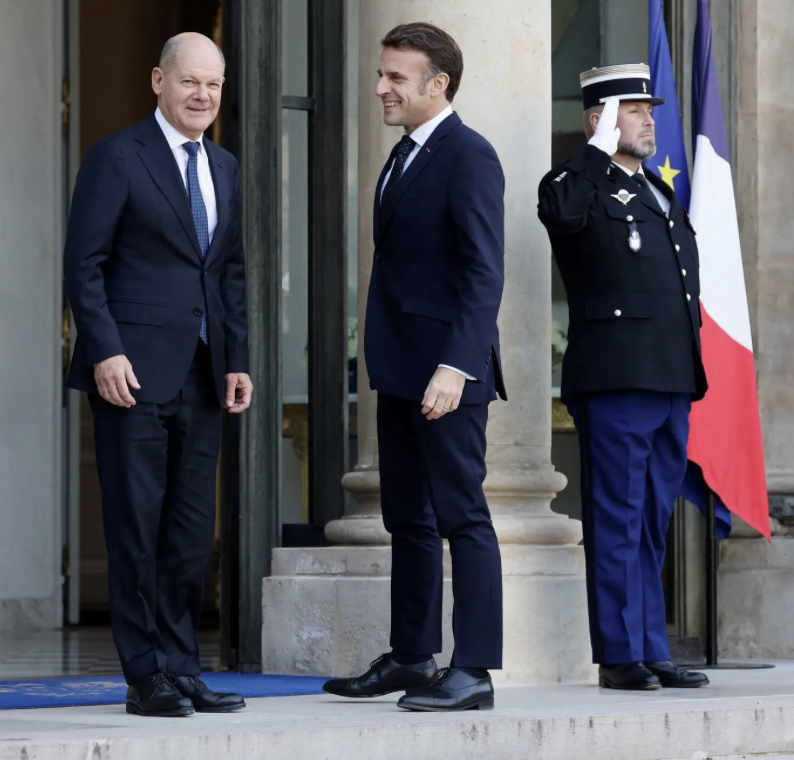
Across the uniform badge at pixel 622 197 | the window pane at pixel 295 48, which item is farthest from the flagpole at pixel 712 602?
the window pane at pixel 295 48

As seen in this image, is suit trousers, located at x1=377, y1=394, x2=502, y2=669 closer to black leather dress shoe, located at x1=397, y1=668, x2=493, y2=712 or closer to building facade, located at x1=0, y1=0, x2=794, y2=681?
black leather dress shoe, located at x1=397, y1=668, x2=493, y2=712

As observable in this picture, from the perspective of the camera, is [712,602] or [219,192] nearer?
[219,192]

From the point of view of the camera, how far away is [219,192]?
4.99 m

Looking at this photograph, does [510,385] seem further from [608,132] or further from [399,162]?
[399,162]

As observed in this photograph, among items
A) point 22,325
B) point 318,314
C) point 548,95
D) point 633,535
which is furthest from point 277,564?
point 22,325

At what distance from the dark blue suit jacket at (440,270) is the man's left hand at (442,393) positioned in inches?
2.2

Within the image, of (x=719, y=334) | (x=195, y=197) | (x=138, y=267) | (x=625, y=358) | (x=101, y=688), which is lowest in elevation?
(x=101, y=688)

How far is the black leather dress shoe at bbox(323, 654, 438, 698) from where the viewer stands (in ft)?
16.8

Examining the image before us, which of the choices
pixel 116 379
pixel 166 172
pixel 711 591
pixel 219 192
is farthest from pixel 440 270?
pixel 711 591

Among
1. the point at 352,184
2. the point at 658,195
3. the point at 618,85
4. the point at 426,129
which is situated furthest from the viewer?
the point at 352,184

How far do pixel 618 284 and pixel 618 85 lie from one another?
63 centimetres

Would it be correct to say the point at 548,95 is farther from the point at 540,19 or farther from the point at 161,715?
the point at 161,715

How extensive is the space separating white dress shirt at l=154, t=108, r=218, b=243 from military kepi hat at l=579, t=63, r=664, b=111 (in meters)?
1.50

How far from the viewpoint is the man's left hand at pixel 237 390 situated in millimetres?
5008
